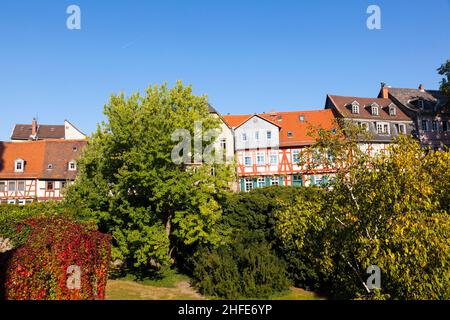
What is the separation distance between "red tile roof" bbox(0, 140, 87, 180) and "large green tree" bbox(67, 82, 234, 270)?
66.8 ft

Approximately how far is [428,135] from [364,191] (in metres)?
40.5

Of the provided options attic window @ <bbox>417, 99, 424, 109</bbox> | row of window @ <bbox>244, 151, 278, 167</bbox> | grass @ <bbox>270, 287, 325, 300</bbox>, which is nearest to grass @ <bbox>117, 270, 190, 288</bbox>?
grass @ <bbox>270, 287, 325, 300</bbox>

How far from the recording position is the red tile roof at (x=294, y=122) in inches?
1706

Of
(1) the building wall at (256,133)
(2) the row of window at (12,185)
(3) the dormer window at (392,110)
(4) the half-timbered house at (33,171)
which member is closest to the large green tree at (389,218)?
(1) the building wall at (256,133)

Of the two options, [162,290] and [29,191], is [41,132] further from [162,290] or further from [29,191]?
[162,290]

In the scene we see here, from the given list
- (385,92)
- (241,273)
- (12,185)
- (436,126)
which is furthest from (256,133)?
(12,185)

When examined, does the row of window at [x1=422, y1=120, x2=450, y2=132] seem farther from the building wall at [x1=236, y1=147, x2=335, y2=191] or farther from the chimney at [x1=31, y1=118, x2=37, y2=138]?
the chimney at [x1=31, y1=118, x2=37, y2=138]

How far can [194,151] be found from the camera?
2397 centimetres

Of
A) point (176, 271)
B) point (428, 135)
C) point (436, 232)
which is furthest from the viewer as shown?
point (428, 135)

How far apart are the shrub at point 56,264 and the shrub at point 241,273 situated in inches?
320

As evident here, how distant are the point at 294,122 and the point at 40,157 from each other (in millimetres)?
28642

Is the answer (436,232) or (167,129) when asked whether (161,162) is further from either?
(436,232)
